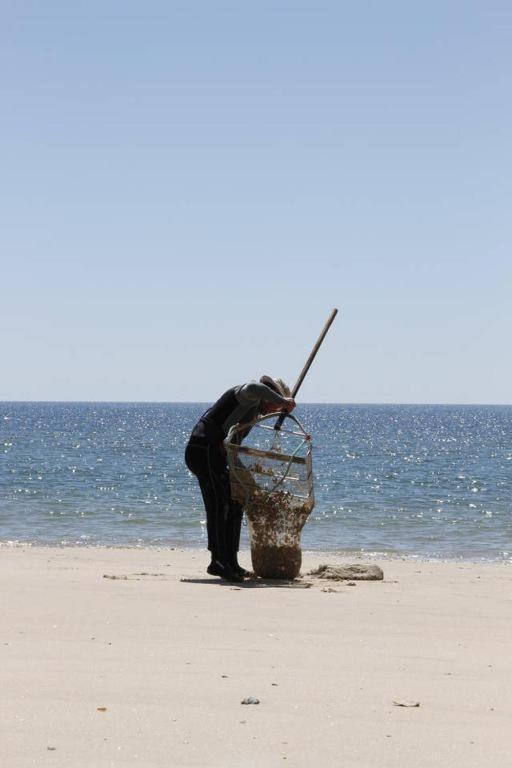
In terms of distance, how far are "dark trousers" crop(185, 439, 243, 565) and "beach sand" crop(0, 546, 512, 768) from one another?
451 millimetres

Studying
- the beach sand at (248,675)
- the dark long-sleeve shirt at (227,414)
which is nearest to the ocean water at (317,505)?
the dark long-sleeve shirt at (227,414)

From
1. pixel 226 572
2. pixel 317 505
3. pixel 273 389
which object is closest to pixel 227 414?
pixel 273 389

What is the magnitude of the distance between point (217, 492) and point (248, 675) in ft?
12.4

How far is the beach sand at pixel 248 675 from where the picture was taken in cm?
410

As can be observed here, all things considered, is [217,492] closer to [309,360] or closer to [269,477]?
[269,477]

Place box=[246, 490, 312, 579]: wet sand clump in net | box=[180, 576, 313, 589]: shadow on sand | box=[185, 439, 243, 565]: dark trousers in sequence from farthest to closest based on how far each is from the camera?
1. box=[246, 490, 312, 579]: wet sand clump in net
2. box=[185, 439, 243, 565]: dark trousers
3. box=[180, 576, 313, 589]: shadow on sand

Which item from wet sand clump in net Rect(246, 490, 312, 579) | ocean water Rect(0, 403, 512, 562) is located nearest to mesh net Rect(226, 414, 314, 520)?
wet sand clump in net Rect(246, 490, 312, 579)

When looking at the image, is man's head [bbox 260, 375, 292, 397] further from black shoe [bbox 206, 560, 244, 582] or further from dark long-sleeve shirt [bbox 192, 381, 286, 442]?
black shoe [bbox 206, 560, 244, 582]

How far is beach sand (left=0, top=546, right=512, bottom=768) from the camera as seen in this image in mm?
4098

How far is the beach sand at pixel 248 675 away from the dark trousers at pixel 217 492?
1.48ft

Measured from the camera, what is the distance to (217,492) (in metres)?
8.96

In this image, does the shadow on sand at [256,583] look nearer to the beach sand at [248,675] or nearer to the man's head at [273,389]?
the beach sand at [248,675]

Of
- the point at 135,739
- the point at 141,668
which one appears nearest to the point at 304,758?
the point at 135,739

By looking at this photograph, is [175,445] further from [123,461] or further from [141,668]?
[141,668]
